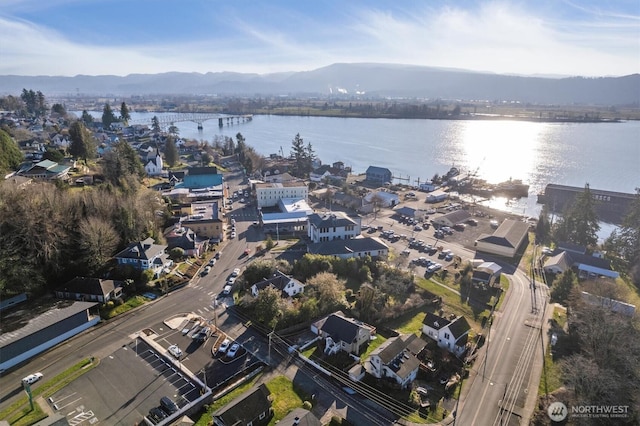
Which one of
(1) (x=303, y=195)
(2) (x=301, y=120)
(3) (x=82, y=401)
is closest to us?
(3) (x=82, y=401)

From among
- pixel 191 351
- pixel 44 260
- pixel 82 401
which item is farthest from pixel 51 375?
pixel 44 260

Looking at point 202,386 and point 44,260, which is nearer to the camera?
point 202,386

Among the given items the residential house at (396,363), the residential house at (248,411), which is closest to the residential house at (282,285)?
the residential house at (396,363)

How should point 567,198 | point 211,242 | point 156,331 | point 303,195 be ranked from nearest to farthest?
1. point 156,331
2. point 211,242
3. point 303,195
4. point 567,198

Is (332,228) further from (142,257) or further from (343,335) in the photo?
(142,257)

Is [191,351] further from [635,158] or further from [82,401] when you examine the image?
[635,158]

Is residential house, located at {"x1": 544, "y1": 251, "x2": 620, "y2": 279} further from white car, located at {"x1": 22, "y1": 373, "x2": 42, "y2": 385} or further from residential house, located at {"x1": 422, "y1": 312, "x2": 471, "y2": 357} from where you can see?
white car, located at {"x1": 22, "y1": 373, "x2": 42, "y2": 385}

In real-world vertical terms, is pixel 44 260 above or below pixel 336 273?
above

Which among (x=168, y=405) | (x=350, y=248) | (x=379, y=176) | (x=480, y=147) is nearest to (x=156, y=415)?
(x=168, y=405)
